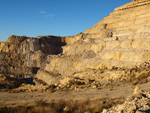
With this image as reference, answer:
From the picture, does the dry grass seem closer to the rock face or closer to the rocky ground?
the rocky ground

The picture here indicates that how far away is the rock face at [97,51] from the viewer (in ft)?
47.0

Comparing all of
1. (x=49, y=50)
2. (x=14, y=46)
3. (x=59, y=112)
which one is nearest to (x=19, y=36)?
(x=14, y=46)

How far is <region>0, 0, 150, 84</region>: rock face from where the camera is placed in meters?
Answer: 14.3

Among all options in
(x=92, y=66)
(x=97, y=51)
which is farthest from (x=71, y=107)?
(x=97, y=51)

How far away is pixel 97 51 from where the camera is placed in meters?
19.5

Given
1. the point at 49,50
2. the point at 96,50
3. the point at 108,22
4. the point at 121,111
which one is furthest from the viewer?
the point at 49,50

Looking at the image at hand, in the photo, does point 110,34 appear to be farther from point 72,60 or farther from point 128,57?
point 128,57

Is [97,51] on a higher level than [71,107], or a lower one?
higher

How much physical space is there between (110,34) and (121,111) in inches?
753

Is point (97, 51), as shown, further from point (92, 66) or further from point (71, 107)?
point (71, 107)

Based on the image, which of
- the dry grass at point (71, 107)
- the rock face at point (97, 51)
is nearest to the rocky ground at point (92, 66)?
the rock face at point (97, 51)

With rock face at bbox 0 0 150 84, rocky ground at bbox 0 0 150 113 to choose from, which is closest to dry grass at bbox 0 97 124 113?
rocky ground at bbox 0 0 150 113

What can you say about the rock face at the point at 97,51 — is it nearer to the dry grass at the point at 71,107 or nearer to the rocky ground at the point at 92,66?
the rocky ground at the point at 92,66

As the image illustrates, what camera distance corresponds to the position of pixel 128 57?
46.6 ft
